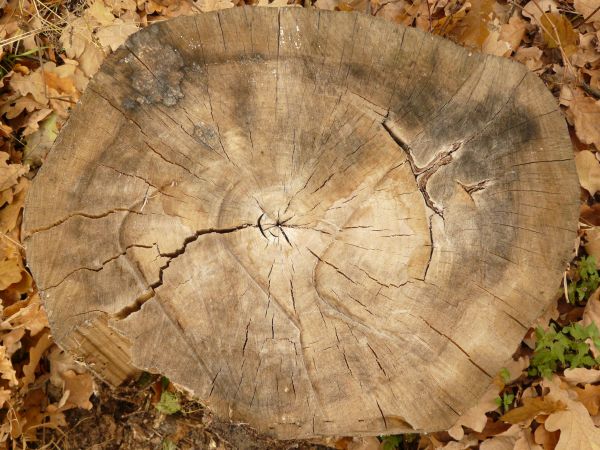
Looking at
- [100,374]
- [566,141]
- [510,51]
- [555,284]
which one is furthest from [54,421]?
[510,51]

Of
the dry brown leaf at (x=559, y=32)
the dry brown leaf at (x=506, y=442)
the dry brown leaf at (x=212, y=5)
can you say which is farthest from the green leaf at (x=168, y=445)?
the dry brown leaf at (x=559, y=32)

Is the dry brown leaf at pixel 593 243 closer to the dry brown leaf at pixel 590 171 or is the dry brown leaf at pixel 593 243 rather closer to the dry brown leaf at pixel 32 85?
the dry brown leaf at pixel 590 171

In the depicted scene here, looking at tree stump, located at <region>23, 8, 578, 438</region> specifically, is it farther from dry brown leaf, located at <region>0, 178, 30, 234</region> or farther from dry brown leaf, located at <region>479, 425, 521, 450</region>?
dry brown leaf, located at <region>0, 178, 30, 234</region>

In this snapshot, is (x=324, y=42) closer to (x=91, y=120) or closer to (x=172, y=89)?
(x=172, y=89)

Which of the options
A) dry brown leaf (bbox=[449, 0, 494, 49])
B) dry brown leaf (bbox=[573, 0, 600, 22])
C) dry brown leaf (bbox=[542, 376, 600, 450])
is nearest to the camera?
dry brown leaf (bbox=[542, 376, 600, 450])

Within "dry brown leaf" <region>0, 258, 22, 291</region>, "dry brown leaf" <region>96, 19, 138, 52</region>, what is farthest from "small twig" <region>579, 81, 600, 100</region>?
"dry brown leaf" <region>0, 258, 22, 291</region>
